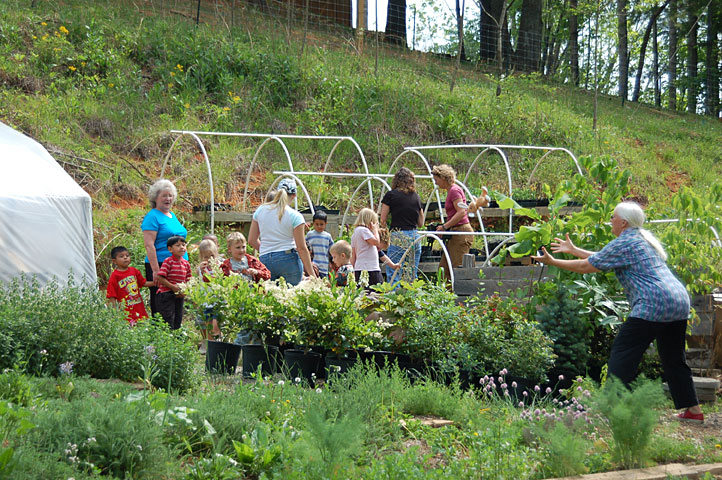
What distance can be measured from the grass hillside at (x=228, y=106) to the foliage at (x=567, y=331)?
678cm

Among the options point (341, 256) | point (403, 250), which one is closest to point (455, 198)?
point (403, 250)

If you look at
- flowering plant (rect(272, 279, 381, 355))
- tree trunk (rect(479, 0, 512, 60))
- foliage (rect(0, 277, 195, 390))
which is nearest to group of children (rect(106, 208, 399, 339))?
flowering plant (rect(272, 279, 381, 355))

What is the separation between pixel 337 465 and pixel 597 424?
1498 mm

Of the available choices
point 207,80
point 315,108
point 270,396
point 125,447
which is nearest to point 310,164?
point 315,108

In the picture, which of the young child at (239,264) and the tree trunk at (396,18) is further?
the tree trunk at (396,18)

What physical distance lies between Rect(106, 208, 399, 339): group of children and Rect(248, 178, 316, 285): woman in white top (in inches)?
6.3

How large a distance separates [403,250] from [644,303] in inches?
135

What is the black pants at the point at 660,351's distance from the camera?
471 centimetres

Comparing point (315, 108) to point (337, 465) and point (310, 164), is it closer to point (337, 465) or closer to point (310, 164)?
point (310, 164)

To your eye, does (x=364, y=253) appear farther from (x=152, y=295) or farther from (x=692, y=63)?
(x=692, y=63)

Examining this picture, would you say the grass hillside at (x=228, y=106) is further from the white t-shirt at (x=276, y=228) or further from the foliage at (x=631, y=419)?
the foliage at (x=631, y=419)

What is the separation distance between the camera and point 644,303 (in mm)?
4672

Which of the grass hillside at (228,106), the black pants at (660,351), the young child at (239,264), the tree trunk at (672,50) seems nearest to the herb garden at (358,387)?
the black pants at (660,351)

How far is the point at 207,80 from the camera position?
1433cm
